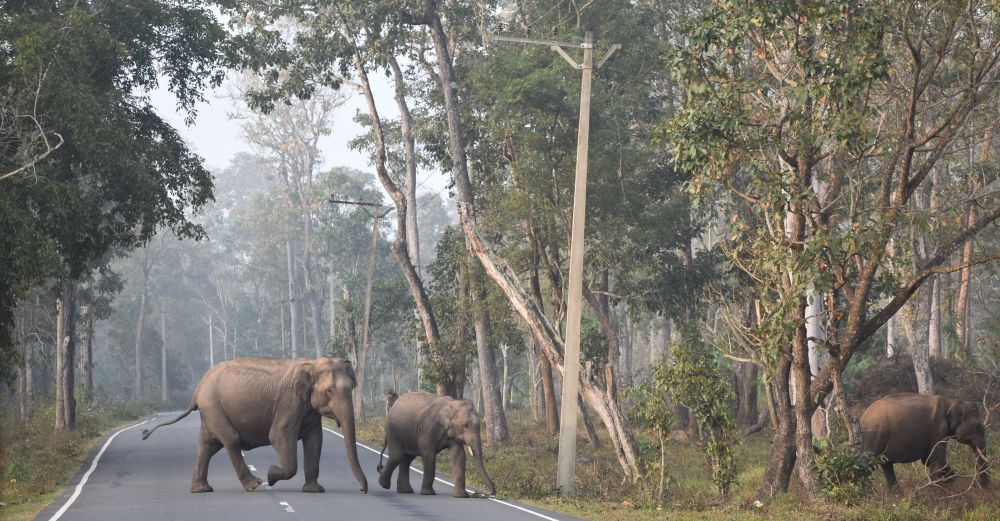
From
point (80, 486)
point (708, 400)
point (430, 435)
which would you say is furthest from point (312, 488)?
point (708, 400)

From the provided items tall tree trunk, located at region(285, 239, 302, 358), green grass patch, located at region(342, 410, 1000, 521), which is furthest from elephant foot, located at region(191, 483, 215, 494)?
tall tree trunk, located at region(285, 239, 302, 358)

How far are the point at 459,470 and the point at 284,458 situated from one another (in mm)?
2990

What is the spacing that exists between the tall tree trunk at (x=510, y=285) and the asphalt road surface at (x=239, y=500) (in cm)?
316

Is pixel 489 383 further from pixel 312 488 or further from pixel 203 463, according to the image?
pixel 203 463

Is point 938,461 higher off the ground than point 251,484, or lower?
lower

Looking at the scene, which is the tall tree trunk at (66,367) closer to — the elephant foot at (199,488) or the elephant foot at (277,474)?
the elephant foot at (199,488)

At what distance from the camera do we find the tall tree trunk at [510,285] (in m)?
23.3

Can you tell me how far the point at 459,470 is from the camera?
66.1ft

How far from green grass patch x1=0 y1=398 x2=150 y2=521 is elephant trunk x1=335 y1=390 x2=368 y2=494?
192 inches

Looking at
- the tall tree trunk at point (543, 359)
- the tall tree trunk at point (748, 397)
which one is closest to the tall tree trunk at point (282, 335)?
the tall tree trunk at point (543, 359)

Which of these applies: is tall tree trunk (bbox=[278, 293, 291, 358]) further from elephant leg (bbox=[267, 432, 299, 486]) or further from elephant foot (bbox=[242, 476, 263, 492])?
elephant leg (bbox=[267, 432, 299, 486])

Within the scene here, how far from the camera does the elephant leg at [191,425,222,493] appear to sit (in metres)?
20.0

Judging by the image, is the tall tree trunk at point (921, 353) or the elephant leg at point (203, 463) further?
the tall tree trunk at point (921, 353)

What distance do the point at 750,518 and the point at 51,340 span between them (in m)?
44.2
